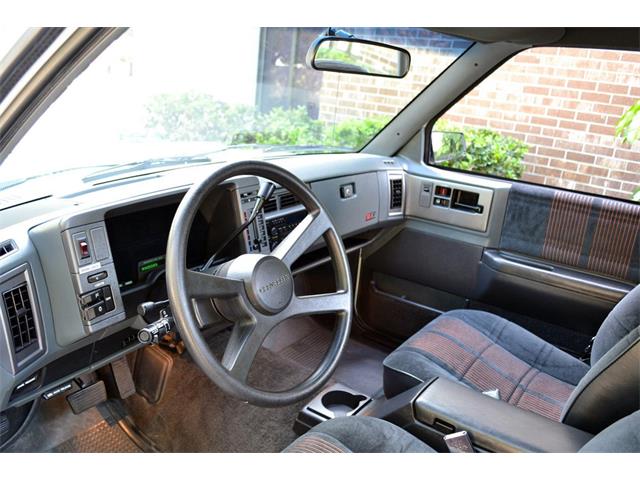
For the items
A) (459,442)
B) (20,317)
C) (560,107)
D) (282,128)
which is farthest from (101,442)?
(282,128)

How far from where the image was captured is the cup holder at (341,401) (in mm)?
2357

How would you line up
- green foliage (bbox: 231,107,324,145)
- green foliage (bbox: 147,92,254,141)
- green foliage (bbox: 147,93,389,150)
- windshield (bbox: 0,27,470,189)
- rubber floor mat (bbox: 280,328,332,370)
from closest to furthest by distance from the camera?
1. windshield (bbox: 0,27,470,189)
2. rubber floor mat (bbox: 280,328,332,370)
3. green foliage (bbox: 231,107,324,145)
4. green foliage (bbox: 147,93,389,150)
5. green foliage (bbox: 147,92,254,141)

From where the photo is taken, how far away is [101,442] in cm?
222

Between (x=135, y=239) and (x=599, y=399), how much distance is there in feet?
4.55

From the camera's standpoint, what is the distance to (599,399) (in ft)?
4.42

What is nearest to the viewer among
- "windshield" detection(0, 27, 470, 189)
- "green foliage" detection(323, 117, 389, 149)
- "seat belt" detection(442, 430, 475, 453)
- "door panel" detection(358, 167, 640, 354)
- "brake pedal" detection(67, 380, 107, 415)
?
"seat belt" detection(442, 430, 475, 453)

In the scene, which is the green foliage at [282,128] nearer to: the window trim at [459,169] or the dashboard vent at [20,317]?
the window trim at [459,169]

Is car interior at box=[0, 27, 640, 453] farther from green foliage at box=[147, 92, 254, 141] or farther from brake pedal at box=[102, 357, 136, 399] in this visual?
green foliage at box=[147, 92, 254, 141]

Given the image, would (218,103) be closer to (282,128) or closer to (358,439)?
(282,128)

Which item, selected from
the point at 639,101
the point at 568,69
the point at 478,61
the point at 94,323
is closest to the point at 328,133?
the point at 478,61

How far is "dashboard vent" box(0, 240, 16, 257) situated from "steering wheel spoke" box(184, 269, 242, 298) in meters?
0.47

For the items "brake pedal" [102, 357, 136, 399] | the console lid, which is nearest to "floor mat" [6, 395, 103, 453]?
"brake pedal" [102, 357, 136, 399]

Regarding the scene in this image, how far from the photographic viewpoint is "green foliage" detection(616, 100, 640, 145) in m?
2.41
